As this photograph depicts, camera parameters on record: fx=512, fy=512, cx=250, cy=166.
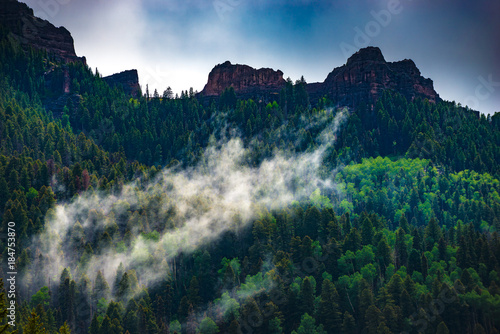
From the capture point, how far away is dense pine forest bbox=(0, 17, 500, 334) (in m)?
106

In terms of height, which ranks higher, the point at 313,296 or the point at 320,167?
the point at 320,167

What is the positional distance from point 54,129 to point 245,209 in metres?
83.2

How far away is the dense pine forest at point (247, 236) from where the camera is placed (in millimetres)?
105500

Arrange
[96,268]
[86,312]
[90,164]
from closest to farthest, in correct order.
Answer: [86,312] → [96,268] → [90,164]

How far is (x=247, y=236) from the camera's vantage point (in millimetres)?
134500

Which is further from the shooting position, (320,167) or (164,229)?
(320,167)

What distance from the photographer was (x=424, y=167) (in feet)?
577

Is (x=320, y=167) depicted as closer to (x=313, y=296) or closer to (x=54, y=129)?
(x=313, y=296)

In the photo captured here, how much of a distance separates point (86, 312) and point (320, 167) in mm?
97300

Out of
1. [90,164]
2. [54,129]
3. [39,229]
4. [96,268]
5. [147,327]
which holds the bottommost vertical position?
[147,327]

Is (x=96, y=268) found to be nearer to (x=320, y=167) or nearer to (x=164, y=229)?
(x=164, y=229)

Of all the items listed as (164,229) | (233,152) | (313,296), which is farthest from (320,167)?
(313,296)

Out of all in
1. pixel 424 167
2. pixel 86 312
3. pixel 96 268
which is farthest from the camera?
pixel 424 167

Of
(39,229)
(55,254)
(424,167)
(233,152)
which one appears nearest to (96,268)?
(55,254)
